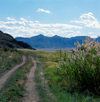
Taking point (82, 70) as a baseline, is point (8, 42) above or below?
above

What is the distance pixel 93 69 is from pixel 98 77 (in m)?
0.54

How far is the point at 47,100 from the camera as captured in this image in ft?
33.8

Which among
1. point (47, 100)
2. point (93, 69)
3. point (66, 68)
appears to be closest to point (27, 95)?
point (47, 100)

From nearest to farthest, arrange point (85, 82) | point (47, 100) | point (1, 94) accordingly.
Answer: point (47, 100) < point (1, 94) < point (85, 82)

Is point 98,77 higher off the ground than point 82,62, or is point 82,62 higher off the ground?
point 82,62

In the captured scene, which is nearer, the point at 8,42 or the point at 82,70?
the point at 82,70

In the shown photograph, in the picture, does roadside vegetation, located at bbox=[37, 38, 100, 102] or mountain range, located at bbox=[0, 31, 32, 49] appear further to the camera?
mountain range, located at bbox=[0, 31, 32, 49]

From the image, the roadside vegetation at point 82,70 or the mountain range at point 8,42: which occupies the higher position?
the mountain range at point 8,42

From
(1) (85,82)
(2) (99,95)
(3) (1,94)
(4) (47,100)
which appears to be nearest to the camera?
(4) (47,100)

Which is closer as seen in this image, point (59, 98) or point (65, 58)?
point (59, 98)

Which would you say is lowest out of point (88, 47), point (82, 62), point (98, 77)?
point (98, 77)

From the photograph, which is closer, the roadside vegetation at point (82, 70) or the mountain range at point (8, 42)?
the roadside vegetation at point (82, 70)

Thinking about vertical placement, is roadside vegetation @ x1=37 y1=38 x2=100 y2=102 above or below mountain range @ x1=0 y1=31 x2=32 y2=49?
below

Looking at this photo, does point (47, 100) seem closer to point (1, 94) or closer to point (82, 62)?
point (1, 94)
